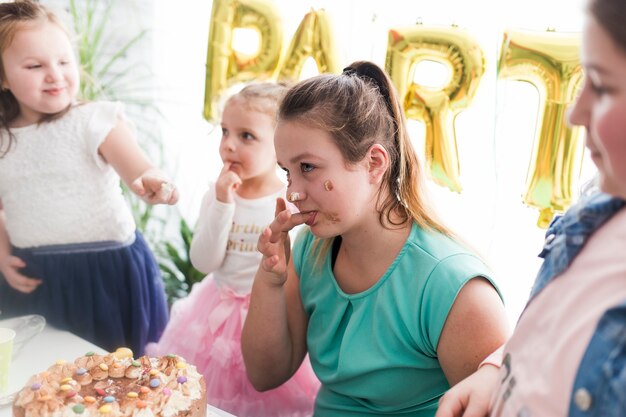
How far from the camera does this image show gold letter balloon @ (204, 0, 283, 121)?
172 cm

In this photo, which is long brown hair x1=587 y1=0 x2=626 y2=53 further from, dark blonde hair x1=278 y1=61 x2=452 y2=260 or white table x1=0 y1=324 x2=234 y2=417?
white table x1=0 y1=324 x2=234 y2=417

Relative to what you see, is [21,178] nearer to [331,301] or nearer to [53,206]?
[53,206]

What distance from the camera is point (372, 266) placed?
4.13 ft

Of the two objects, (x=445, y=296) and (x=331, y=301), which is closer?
(x=445, y=296)

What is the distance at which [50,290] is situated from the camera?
167cm

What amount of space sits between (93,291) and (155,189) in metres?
0.37

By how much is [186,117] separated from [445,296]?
5.04 ft

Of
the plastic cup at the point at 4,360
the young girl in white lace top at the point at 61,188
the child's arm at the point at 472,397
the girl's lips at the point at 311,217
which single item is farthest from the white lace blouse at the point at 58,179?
the child's arm at the point at 472,397

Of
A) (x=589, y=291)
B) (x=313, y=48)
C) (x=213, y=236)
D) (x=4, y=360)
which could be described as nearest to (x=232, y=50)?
(x=313, y=48)

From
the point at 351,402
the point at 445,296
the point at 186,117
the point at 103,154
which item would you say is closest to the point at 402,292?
the point at 445,296

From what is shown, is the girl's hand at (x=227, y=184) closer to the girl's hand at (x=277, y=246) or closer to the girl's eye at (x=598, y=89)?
the girl's hand at (x=277, y=246)

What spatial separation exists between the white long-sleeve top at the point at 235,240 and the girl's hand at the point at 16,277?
1.34 feet

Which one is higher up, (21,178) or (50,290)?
(21,178)

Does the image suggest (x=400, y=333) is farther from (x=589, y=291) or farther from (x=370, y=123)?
(x=589, y=291)
